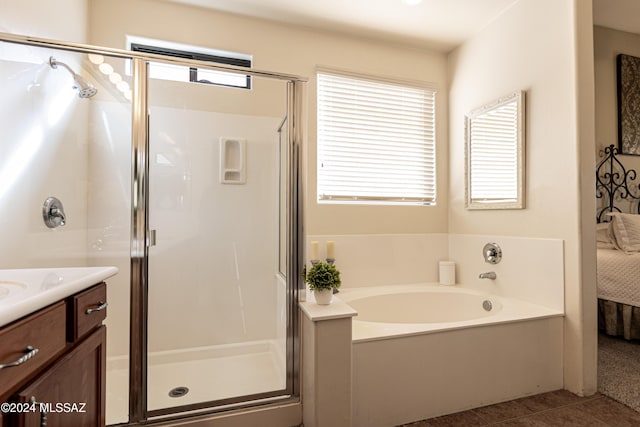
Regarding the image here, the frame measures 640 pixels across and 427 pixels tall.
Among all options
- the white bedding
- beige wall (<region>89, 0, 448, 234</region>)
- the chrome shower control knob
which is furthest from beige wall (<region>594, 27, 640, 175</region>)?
the chrome shower control knob

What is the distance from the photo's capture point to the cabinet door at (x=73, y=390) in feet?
2.44

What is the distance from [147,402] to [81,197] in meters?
1.19

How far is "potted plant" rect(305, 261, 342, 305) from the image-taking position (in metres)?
1.70

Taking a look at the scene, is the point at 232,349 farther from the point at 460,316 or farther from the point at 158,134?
the point at 460,316

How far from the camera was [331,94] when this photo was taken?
8.67 ft

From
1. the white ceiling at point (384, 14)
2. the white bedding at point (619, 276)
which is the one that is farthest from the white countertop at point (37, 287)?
the white bedding at point (619, 276)

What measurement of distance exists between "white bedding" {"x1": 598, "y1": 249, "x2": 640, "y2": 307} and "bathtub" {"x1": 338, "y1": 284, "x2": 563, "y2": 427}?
3.01ft

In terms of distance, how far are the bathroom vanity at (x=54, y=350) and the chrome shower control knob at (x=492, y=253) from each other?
2.39m

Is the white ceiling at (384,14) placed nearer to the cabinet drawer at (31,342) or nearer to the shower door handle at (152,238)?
the shower door handle at (152,238)

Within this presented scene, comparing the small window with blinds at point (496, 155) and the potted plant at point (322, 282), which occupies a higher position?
the small window with blinds at point (496, 155)

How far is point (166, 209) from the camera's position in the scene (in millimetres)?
2096

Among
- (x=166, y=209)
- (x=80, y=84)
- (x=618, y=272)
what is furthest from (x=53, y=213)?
(x=618, y=272)

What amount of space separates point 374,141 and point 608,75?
2.38 m

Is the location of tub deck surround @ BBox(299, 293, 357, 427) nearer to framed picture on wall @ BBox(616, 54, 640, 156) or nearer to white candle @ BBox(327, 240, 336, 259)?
white candle @ BBox(327, 240, 336, 259)
